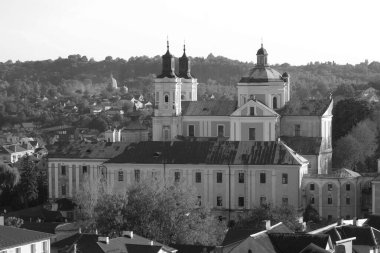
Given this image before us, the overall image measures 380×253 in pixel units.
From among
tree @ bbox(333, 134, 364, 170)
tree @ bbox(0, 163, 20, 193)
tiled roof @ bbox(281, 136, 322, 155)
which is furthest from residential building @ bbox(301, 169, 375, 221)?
tree @ bbox(0, 163, 20, 193)

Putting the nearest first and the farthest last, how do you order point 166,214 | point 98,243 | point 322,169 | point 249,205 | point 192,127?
point 98,243 < point 166,214 < point 249,205 < point 322,169 < point 192,127

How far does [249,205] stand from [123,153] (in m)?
9.18

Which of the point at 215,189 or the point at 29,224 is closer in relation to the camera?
the point at 29,224

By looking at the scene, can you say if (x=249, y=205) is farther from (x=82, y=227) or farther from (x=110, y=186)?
(x=82, y=227)

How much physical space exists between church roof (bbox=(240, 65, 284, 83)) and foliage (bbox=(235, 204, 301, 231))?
1756 cm

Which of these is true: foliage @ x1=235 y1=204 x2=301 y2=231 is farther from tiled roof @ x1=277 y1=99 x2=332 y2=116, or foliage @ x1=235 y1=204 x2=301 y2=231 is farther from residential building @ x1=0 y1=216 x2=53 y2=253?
tiled roof @ x1=277 y1=99 x2=332 y2=116

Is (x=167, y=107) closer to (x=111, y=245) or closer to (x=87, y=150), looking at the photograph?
(x=87, y=150)

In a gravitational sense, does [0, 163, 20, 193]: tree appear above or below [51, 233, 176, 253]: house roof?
below

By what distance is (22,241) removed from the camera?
134ft

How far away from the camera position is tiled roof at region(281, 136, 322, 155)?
245 ft

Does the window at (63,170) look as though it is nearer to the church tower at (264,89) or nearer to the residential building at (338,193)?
the church tower at (264,89)

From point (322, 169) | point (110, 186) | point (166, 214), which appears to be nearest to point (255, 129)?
point (322, 169)

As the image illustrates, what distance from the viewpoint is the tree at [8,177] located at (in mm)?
82938

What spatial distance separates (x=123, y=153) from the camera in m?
73.2
